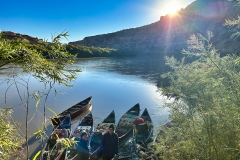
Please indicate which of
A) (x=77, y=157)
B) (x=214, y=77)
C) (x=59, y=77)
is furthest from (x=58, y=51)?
(x=77, y=157)

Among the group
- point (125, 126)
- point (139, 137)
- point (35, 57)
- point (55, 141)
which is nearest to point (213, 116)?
point (35, 57)

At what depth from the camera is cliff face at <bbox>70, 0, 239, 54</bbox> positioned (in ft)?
320

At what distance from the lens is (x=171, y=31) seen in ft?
392

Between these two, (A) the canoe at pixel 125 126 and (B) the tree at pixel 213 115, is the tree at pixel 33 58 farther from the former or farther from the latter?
(A) the canoe at pixel 125 126

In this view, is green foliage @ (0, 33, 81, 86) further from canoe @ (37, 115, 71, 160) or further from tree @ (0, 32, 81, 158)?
canoe @ (37, 115, 71, 160)

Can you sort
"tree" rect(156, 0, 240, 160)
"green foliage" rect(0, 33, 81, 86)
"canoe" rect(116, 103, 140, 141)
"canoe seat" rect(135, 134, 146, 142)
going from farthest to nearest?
1. "canoe" rect(116, 103, 140, 141)
2. "canoe seat" rect(135, 134, 146, 142)
3. "tree" rect(156, 0, 240, 160)
4. "green foliage" rect(0, 33, 81, 86)

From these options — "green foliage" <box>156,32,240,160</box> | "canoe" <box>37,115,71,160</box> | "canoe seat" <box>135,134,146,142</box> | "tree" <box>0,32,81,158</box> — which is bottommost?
"canoe seat" <box>135,134,146,142</box>

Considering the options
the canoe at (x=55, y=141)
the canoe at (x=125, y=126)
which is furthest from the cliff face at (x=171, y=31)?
the canoe at (x=55, y=141)

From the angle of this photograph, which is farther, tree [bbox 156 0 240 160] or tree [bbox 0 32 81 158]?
tree [bbox 156 0 240 160]

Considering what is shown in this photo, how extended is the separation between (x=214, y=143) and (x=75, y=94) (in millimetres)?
19118

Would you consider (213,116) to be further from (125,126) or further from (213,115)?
(125,126)

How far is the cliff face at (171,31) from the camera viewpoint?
320ft

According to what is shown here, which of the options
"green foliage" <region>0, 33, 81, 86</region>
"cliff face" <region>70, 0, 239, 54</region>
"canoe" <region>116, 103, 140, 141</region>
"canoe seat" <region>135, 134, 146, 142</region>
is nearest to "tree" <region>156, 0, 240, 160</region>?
"green foliage" <region>0, 33, 81, 86</region>

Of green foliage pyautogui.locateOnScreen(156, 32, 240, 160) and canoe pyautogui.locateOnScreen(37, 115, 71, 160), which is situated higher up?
green foliage pyautogui.locateOnScreen(156, 32, 240, 160)
